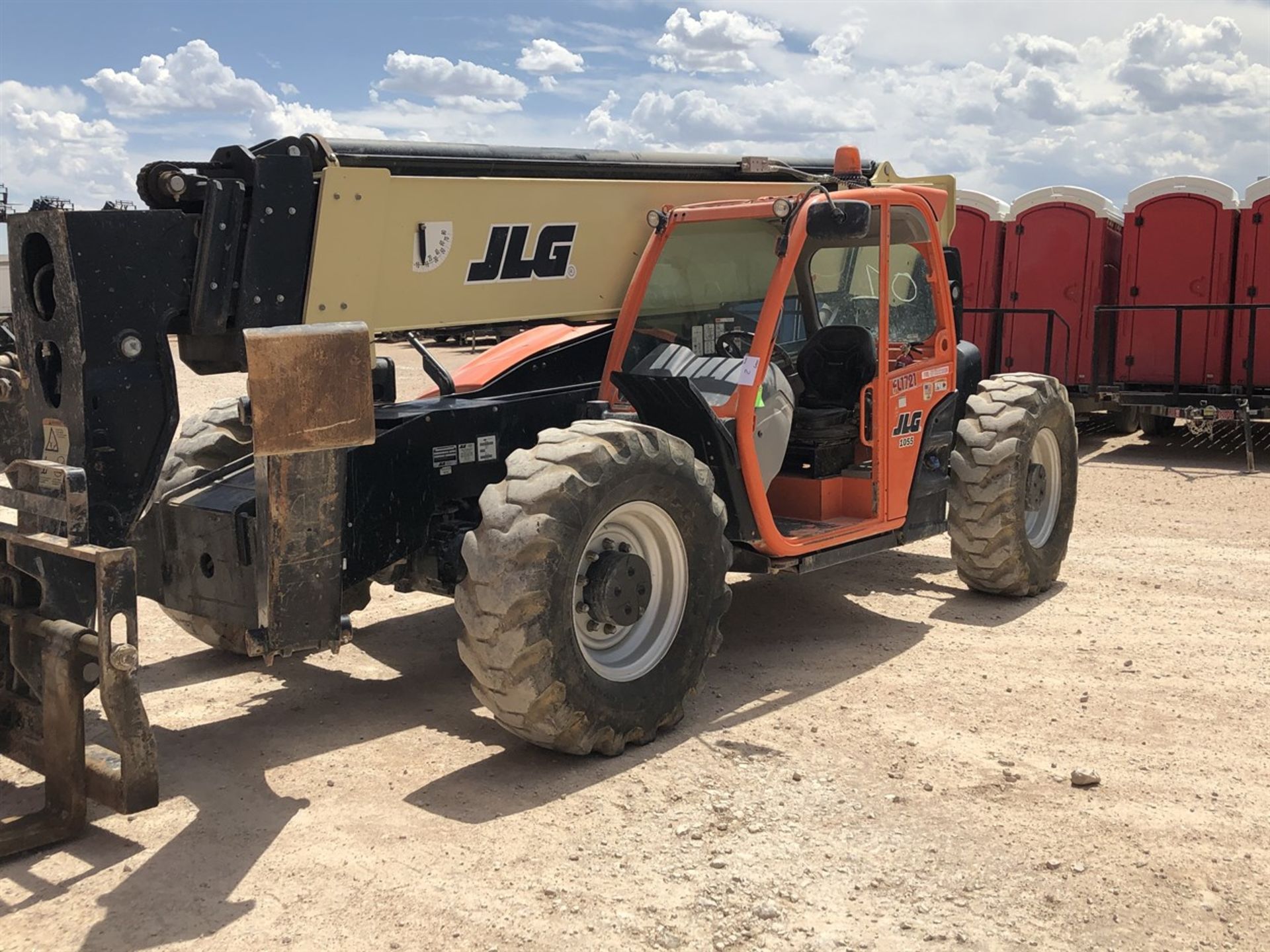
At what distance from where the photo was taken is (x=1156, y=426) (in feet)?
54.4

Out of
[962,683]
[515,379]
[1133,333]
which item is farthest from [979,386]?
[1133,333]

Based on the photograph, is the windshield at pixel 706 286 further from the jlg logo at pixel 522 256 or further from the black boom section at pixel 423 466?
the black boom section at pixel 423 466

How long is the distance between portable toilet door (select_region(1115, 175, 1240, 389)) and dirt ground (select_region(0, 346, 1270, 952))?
27.1 feet

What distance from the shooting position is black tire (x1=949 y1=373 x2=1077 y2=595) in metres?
7.39

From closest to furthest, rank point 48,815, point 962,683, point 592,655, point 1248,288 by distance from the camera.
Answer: point 48,815 → point 592,655 → point 962,683 → point 1248,288

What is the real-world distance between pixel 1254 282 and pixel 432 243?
1230cm

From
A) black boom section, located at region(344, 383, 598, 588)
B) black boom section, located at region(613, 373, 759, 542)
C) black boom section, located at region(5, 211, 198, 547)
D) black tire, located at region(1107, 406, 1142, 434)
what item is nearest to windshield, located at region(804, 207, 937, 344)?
black boom section, located at region(613, 373, 759, 542)

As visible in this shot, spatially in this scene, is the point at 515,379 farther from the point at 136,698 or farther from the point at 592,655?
the point at 136,698

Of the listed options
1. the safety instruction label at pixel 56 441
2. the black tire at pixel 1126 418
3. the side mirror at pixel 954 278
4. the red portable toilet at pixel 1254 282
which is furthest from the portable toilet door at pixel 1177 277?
the safety instruction label at pixel 56 441

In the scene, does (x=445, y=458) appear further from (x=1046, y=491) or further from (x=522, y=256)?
(x=1046, y=491)

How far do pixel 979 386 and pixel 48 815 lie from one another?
5.79 meters

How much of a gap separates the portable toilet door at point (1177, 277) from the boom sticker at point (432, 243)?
1192cm

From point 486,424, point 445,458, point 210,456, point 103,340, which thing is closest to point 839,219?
point 486,424

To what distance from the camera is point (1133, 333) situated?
50.0ft
